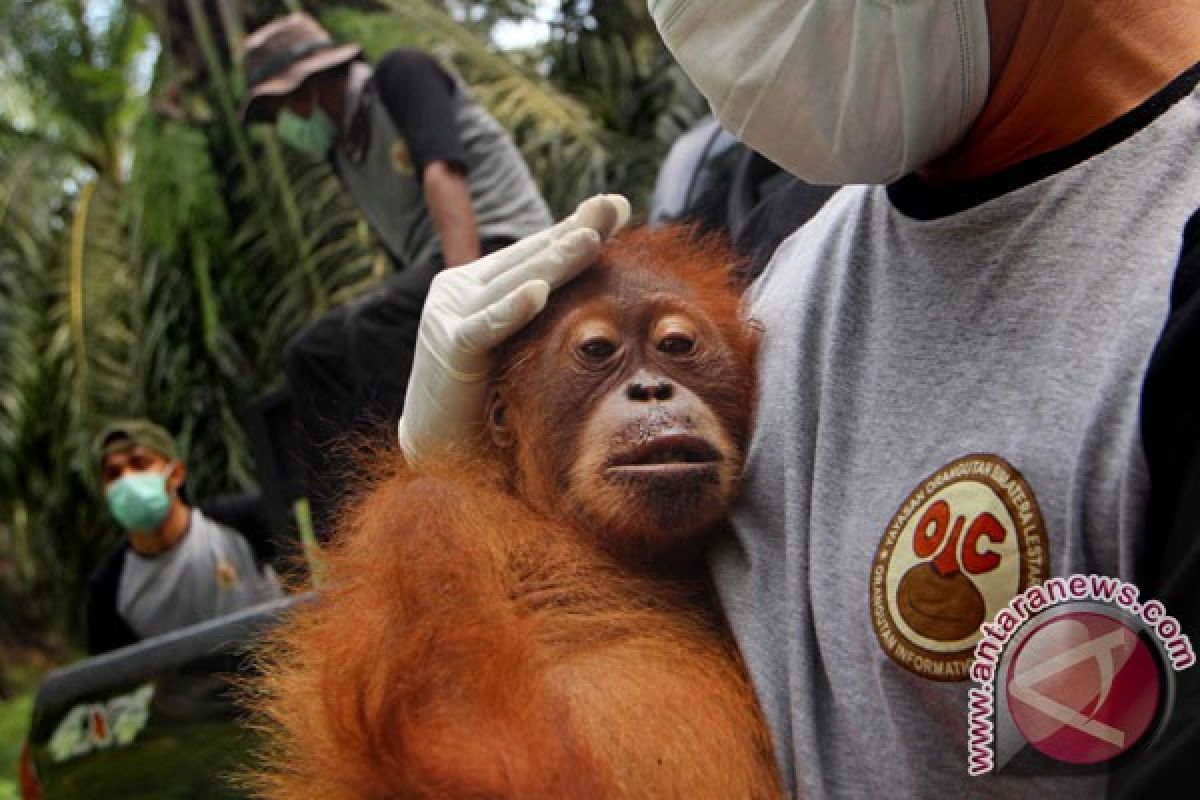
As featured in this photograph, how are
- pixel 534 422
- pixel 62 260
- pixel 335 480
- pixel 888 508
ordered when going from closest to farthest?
pixel 888 508
pixel 534 422
pixel 335 480
pixel 62 260

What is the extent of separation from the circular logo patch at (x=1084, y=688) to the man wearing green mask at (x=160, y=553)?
6.25ft

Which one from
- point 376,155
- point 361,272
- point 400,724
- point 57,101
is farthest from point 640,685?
point 57,101

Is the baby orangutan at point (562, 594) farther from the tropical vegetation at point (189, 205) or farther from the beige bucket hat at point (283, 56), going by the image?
the beige bucket hat at point (283, 56)

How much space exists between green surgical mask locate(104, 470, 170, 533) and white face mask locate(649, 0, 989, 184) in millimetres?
2814

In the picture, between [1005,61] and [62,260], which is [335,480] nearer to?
[1005,61]

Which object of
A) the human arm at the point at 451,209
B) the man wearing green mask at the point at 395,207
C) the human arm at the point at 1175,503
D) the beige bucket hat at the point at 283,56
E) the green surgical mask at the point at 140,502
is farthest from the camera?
the green surgical mask at the point at 140,502

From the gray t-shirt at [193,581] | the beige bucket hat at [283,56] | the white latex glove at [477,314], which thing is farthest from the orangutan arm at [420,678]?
the beige bucket hat at [283,56]

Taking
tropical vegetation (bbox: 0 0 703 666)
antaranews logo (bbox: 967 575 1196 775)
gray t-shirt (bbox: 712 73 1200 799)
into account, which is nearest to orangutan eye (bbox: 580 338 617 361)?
gray t-shirt (bbox: 712 73 1200 799)

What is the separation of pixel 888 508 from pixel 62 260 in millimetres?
4819

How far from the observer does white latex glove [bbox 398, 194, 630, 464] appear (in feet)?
4.45

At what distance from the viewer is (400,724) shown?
1.05m

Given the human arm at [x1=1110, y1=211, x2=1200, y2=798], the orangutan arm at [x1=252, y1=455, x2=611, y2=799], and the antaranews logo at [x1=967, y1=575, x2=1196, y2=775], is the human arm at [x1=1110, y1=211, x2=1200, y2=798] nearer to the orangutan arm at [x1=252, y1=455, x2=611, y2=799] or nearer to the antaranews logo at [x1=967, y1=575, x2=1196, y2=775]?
the antaranews logo at [x1=967, y1=575, x2=1196, y2=775]

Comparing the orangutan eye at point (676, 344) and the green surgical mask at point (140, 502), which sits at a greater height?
the orangutan eye at point (676, 344)

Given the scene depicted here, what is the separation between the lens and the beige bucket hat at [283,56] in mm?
2828
